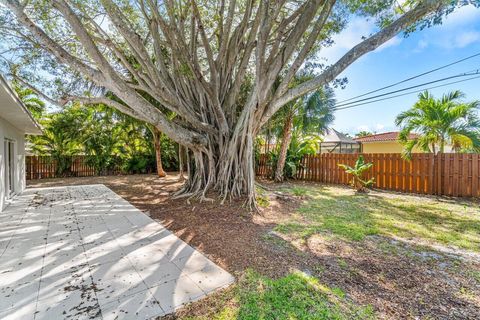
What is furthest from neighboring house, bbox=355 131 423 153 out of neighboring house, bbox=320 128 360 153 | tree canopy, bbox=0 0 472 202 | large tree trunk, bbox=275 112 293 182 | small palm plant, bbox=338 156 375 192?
tree canopy, bbox=0 0 472 202

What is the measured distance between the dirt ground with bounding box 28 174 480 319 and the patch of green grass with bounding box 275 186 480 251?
1.29ft

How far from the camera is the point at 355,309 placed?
1743mm

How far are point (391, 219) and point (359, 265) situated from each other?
7.45 feet

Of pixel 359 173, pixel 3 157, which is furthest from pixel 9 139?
pixel 359 173

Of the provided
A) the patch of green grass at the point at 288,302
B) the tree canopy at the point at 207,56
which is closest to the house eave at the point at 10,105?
the tree canopy at the point at 207,56

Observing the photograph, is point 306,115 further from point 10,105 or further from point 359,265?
point 10,105

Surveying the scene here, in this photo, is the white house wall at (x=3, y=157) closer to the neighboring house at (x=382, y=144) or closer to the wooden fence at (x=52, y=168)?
the wooden fence at (x=52, y=168)

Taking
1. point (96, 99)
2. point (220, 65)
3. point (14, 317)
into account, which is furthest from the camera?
point (220, 65)

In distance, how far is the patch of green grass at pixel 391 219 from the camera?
335 centimetres

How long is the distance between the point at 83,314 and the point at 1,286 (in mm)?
1030

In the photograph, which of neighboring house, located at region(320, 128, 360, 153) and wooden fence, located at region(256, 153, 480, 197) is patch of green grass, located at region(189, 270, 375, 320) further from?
neighboring house, located at region(320, 128, 360, 153)

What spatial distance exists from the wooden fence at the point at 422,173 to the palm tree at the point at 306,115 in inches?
57.5

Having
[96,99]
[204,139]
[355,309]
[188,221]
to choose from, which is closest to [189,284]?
[355,309]

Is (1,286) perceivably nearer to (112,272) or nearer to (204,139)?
(112,272)
